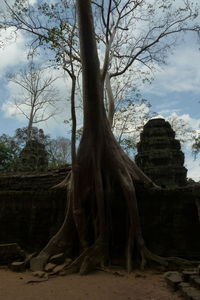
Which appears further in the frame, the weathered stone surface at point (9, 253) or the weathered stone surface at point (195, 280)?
the weathered stone surface at point (9, 253)

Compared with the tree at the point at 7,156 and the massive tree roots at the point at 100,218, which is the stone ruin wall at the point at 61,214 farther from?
the tree at the point at 7,156

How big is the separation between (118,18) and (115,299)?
8.87 metres

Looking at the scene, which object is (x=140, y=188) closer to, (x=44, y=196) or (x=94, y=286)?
(x=44, y=196)

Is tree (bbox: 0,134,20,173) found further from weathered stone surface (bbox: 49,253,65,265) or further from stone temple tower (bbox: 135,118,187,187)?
weathered stone surface (bbox: 49,253,65,265)

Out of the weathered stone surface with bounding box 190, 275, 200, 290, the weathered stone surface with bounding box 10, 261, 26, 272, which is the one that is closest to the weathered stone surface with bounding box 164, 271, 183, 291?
the weathered stone surface with bounding box 190, 275, 200, 290

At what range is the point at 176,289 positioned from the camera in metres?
4.86

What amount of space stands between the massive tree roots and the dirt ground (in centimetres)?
42

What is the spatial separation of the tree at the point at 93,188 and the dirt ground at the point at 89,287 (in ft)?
1.68

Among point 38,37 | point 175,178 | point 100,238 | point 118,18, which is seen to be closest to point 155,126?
point 175,178

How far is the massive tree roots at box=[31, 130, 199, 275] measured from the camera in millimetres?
6590

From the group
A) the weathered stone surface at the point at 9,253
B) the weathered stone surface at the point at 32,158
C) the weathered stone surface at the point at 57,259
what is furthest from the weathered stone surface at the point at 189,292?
the weathered stone surface at the point at 32,158

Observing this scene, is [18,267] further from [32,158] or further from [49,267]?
[32,158]

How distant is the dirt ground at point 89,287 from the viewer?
4707 millimetres

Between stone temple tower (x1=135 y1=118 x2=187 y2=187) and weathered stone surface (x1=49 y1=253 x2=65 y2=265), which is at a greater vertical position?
stone temple tower (x1=135 y1=118 x2=187 y2=187)
